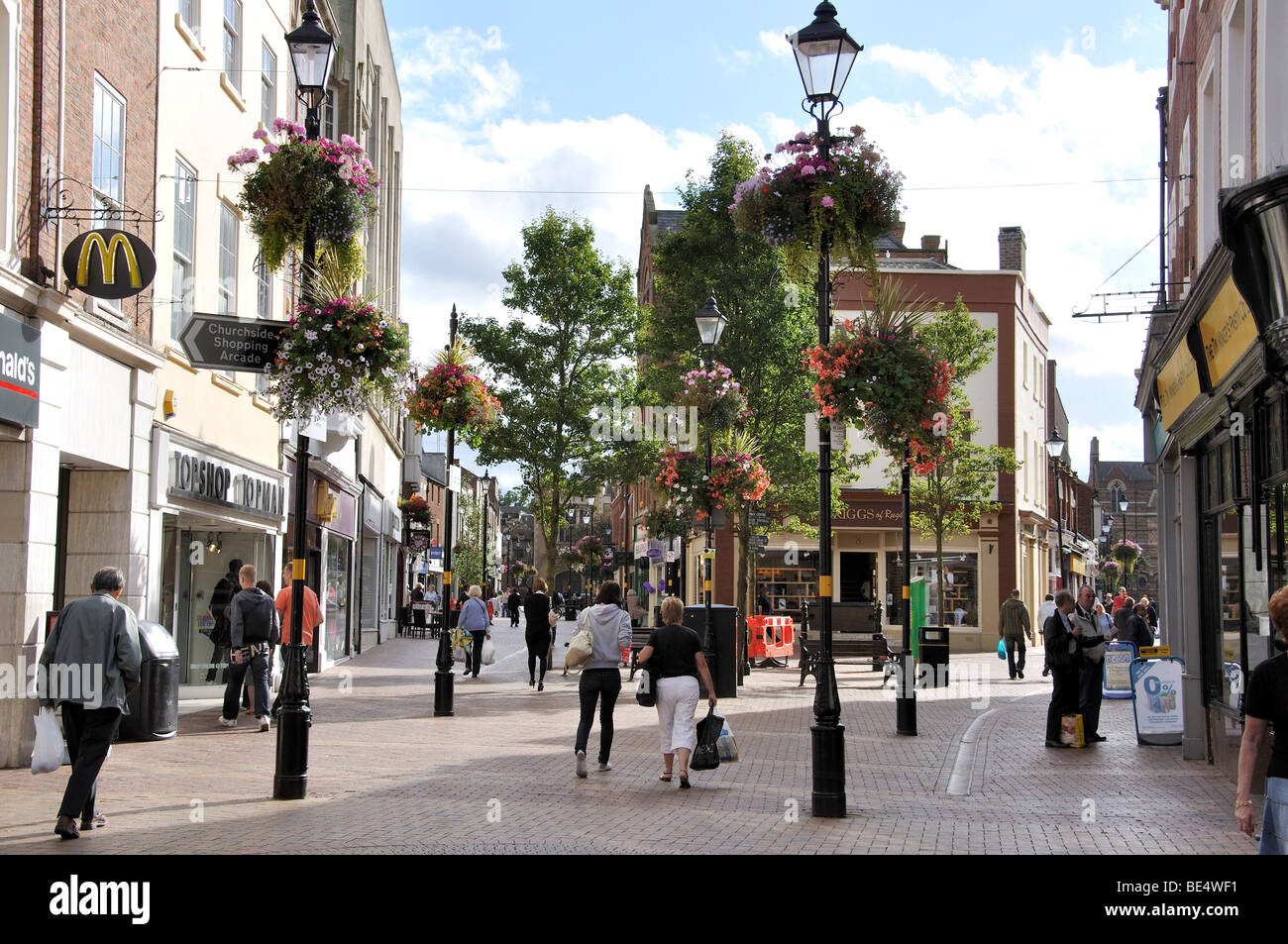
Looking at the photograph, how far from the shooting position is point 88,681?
834 centimetres

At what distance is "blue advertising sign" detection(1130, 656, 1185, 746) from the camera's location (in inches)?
573

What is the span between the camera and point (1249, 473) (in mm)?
11719

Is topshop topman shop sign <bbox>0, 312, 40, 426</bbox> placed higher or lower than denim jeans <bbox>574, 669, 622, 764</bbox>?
higher

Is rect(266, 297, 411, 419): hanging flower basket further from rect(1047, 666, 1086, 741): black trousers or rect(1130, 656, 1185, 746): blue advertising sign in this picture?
rect(1130, 656, 1185, 746): blue advertising sign

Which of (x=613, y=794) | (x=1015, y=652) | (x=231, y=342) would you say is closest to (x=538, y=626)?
(x=613, y=794)

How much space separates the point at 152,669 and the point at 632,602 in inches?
679

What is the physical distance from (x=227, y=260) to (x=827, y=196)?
438 inches

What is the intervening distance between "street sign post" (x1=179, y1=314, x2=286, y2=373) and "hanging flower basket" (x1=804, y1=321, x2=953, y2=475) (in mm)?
5001

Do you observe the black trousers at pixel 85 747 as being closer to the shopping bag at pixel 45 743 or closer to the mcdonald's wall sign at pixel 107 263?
the shopping bag at pixel 45 743

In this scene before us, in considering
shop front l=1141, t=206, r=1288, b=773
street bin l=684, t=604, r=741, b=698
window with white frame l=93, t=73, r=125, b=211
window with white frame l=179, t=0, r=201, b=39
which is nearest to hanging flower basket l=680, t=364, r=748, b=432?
street bin l=684, t=604, r=741, b=698

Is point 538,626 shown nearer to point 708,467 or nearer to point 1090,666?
point 708,467

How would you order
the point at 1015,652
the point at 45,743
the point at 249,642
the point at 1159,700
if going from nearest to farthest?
1. the point at 45,743
2. the point at 1159,700
3. the point at 249,642
4. the point at 1015,652

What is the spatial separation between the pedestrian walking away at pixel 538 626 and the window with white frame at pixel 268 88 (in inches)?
345
